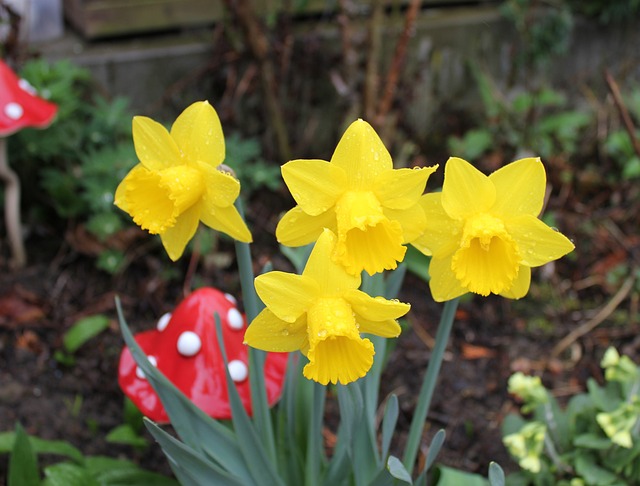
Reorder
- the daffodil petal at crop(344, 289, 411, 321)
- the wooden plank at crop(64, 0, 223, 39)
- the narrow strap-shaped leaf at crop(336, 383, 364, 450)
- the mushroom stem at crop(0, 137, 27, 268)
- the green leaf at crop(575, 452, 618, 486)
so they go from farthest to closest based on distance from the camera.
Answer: the wooden plank at crop(64, 0, 223, 39) → the mushroom stem at crop(0, 137, 27, 268) → the green leaf at crop(575, 452, 618, 486) → the narrow strap-shaped leaf at crop(336, 383, 364, 450) → the daffodil petal at crop(344, 289, 411, 321)

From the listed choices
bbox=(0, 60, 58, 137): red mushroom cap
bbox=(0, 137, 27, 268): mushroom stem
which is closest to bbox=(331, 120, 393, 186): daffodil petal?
bbox=(0, 60, 58, 137): red mushroom cap

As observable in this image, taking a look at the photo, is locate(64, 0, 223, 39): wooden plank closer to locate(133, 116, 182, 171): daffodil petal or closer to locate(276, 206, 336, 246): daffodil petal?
locate(133, 116, 182, 171): daffodil petal

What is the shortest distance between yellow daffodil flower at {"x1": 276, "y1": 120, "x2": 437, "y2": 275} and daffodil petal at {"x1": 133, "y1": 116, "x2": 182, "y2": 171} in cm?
21

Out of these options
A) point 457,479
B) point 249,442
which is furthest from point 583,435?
point 249,442

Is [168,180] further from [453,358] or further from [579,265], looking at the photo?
[579,265]

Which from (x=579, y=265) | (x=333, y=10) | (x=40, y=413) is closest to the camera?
(x=40, y=413)

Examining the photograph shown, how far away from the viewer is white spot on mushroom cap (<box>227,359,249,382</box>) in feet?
5.09

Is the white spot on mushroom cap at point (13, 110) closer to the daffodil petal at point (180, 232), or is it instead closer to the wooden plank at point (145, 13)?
the wooden plank at point (145, 13)

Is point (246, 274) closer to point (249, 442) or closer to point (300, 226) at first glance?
point (300, 226)

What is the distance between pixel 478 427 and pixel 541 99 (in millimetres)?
1611

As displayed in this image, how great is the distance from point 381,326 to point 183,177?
364 millimetres

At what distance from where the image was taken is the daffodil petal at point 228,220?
3.79 ft

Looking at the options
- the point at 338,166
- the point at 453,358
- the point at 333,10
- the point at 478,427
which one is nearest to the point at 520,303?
the point at 453,358

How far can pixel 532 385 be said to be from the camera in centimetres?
176
